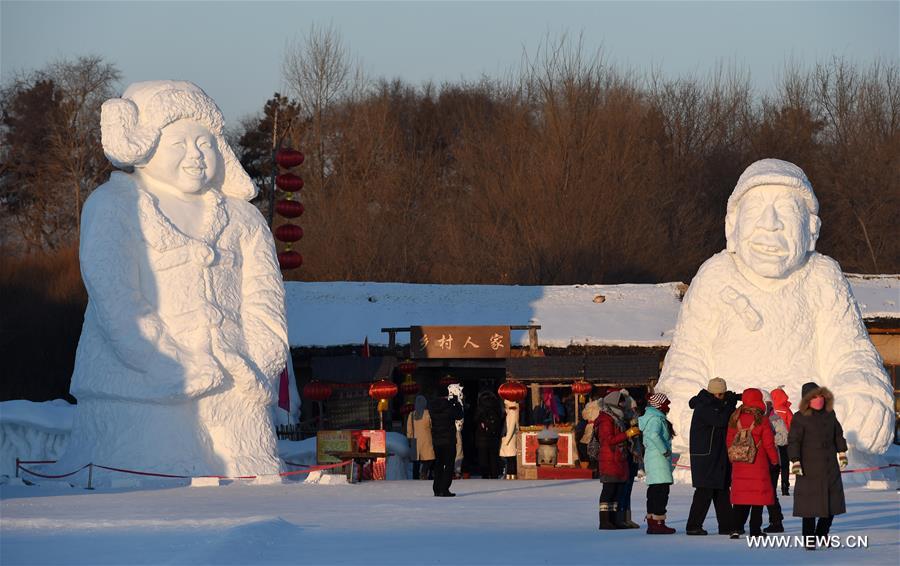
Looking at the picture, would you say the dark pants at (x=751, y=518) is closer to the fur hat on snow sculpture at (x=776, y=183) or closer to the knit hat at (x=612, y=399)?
the knit hat at (x=612, y=399)

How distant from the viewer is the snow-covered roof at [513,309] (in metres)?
25.0

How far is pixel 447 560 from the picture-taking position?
35.2ft

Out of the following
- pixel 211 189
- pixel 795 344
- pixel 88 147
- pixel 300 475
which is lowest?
pixel 300 475

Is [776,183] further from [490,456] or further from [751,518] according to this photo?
[751,518]

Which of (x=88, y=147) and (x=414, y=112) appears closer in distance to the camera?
(x=88, y=147)

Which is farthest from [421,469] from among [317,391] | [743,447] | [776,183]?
[743,447]

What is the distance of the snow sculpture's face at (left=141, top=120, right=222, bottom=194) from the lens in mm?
18641

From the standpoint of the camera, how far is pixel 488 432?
859 inches

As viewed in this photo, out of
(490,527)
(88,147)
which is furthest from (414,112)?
(490,527)

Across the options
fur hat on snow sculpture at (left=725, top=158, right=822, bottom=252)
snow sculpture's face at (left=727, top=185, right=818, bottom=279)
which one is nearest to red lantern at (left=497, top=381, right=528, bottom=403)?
fur hat on snow sculpture at (left=725, top=158, right=822, bottom=252)

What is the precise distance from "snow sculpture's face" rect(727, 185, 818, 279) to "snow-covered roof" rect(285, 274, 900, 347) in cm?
596

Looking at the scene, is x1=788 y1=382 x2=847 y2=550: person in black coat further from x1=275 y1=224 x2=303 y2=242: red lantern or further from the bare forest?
the bare forest

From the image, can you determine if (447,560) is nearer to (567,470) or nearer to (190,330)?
(190,330)

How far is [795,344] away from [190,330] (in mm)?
7105
